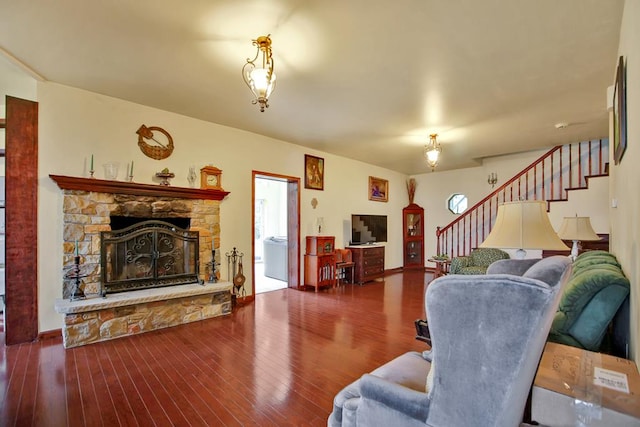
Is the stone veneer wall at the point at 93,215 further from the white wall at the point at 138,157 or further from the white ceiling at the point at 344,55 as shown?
the white ceiling at the point at 344,55

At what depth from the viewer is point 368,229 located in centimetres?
733

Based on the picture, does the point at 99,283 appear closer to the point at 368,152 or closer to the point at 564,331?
the point at 564,331

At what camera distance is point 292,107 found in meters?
4.02

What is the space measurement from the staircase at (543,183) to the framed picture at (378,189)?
1.67 m

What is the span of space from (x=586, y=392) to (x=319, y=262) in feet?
15.9

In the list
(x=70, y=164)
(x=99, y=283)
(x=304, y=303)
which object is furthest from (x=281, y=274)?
(x=70, y=164)

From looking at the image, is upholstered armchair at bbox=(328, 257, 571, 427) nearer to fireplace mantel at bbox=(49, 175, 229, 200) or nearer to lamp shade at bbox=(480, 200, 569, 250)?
lamp shade at bbox=(480, 200, 569, 250)

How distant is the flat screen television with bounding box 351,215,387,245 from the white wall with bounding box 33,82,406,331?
0.46m

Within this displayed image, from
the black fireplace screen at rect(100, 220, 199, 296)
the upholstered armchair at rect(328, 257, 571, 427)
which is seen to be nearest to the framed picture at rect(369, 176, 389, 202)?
the black fireplace screen at rect(100, 220, 199, 296)

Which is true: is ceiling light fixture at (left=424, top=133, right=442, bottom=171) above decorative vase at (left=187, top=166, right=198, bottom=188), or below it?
above

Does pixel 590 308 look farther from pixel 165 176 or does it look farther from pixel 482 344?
pixel 165 176

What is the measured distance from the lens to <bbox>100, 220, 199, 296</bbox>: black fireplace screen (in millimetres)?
3654

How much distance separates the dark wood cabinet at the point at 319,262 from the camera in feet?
19.3

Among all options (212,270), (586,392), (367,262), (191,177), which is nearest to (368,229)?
(367,262)
